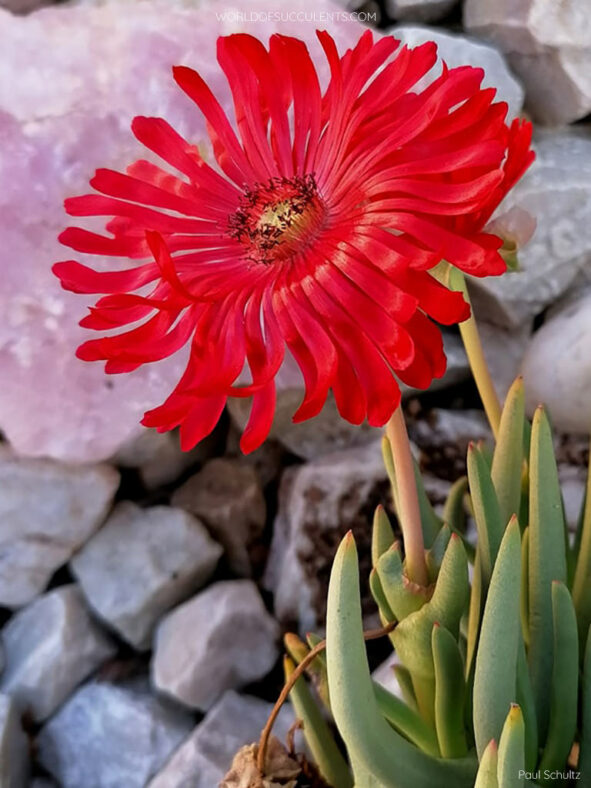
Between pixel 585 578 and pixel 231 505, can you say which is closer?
pixel 585 578

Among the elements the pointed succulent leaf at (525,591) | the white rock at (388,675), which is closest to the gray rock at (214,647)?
the white rock at (388,675)

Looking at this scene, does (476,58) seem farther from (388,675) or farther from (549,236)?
(388,675)

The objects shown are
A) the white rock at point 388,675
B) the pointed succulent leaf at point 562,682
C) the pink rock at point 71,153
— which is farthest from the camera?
the pink rock at point 71,153

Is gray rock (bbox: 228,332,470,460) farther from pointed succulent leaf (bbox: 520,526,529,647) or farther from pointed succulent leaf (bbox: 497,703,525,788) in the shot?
pointed succulent leaf (bbox: 497,703,525,788)

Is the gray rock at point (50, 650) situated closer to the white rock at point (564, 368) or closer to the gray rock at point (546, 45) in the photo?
the white rock at point (564, 368)

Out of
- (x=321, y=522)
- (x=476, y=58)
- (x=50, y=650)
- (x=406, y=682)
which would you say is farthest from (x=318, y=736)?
(x=476, y=58)

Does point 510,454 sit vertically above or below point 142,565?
above

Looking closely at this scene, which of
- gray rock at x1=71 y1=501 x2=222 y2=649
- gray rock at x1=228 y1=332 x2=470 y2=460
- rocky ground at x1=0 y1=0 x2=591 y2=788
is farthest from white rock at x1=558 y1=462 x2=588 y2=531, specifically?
gray rock at x1=71 y1=501 x2=222 y2=649
